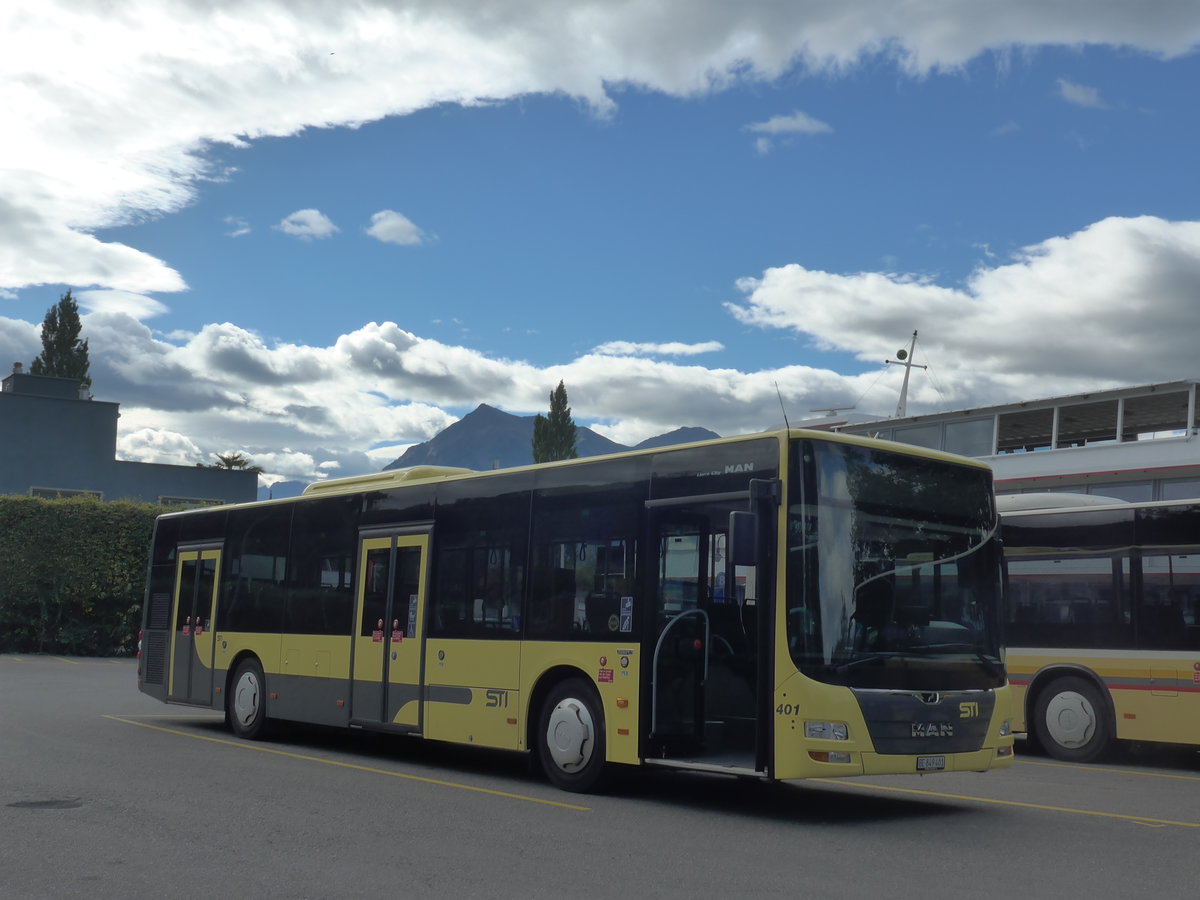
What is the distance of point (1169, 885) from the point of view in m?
7.57

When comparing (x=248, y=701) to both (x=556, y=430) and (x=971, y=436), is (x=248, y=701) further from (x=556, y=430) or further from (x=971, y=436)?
(x=556, y=430)

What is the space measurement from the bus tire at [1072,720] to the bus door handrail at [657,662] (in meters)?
6.78

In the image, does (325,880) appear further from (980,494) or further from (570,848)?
(980,494)

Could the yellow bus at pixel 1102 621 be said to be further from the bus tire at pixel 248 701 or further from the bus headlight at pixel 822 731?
the bus tire at pixel 248 701

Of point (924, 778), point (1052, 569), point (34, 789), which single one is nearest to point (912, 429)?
point (1052, 569)

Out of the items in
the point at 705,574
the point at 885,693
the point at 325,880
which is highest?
the point at 705,574

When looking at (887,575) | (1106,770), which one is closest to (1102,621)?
(1106,770)

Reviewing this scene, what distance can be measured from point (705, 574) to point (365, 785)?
139 inches

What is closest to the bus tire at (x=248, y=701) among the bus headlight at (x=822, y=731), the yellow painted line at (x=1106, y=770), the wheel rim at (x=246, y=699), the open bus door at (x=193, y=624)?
the wheel rim at (x=246, y=699)

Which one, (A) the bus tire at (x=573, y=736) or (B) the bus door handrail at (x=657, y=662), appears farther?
(A) the bus tire at (x=573, y=736)

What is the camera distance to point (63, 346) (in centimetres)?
7494

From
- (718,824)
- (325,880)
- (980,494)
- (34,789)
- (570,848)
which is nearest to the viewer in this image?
(325,880)

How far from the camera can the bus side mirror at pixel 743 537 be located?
9.83 meters

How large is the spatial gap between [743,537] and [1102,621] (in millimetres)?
7445
